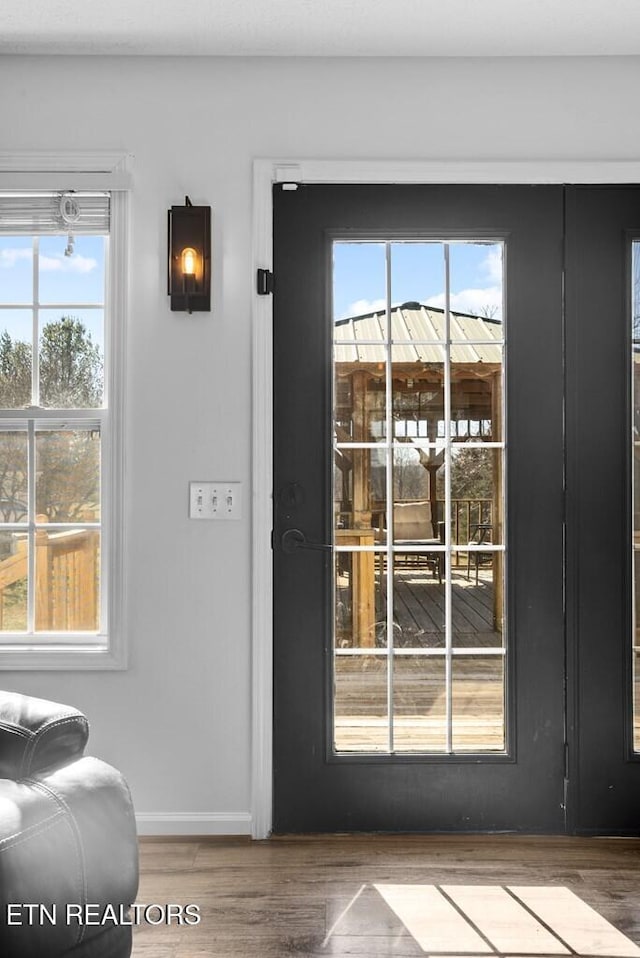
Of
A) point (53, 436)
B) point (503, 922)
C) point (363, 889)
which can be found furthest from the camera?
point (53, 436)

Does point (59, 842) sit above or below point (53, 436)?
below

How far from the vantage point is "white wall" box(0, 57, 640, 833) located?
2.59m

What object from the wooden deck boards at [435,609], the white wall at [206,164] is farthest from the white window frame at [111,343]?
the wooden deck boards at [435,609]

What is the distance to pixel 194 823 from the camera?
8.43 feet

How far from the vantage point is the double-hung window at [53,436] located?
2.63m

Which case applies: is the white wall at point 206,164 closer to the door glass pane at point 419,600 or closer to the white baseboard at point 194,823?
the white baseboard at point 194,823

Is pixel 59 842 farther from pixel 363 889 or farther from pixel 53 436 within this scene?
pixel 53 436

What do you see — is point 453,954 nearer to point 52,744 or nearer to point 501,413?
point 52,744

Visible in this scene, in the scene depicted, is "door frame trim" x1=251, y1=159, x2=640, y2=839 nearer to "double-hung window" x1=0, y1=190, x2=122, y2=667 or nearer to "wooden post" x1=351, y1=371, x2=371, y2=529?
"wooden post" x1=351, y1=371, x2=371, y2=529

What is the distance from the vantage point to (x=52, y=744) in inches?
60.3

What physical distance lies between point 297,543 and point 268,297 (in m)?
0.84

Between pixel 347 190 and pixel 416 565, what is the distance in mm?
1303

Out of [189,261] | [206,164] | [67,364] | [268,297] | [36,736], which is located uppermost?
[206,164]

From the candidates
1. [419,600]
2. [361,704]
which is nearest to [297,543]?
[419,600]
